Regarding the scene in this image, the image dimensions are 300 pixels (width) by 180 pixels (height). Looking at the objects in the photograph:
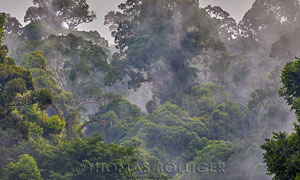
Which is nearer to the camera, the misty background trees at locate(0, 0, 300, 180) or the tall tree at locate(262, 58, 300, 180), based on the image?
the tall tree at locate(262, 58, 300, 180)

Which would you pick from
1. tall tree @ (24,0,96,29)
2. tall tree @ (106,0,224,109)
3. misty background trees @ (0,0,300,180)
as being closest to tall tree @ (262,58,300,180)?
misty background trees @ (0,0,300,180)

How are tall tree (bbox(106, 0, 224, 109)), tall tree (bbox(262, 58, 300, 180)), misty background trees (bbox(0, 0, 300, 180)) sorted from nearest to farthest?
1. tall tree (bbox(262, 58, 300, 180))
2. misty background trees (bbox(0, 0, 300, 180))
3. tall tree (bbox(106, 0, 224, 109))

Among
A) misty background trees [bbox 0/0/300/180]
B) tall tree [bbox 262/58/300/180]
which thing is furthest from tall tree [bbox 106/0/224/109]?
tall tree [bbox 262/58/300/180]

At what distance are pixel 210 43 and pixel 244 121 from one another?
8.15 m

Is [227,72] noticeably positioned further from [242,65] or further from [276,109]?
[276,109]

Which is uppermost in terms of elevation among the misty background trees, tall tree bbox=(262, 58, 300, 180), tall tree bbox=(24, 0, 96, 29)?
tall tree bbox=(24, 0, 96, 29)

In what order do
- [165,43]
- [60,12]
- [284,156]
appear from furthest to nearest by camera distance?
[60,12] < [165,43] < [284,156]

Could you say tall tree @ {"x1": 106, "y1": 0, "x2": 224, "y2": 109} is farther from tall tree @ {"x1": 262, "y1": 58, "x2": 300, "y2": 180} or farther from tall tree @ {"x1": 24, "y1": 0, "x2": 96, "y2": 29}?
tall tree @ {"x1": 262, "y1": 58, "x2": 300, "y2": 180}

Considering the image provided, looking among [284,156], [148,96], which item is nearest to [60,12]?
[148,96]

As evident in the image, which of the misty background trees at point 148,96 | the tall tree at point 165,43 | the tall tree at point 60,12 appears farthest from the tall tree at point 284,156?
the tall tree at point 60,12

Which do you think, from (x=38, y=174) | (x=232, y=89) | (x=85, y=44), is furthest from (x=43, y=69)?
(x=232, y=89)

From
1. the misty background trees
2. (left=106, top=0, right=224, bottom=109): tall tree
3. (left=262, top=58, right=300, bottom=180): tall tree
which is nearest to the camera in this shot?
(left=262, top=58, right=300, bottom=180): tall tree

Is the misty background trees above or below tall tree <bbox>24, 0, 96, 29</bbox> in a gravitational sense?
below

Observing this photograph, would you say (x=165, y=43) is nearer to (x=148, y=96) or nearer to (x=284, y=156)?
(x=148, y=96)
